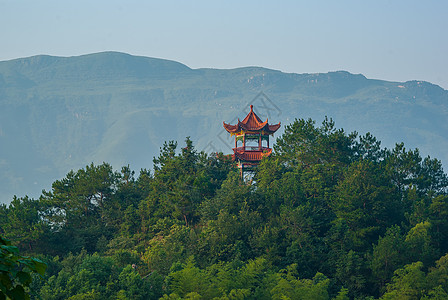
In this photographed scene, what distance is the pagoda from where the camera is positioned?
3422 centimetres

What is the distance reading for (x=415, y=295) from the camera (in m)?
22.6

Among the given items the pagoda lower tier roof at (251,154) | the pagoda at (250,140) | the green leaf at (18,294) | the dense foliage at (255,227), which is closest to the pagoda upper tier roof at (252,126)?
the pagoda at (250,140)

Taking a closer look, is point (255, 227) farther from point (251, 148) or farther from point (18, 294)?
point (18, 294)

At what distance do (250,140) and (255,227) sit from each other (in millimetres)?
9939

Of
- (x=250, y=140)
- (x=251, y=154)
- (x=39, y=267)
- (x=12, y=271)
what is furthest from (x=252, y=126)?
(x=12, y=271)

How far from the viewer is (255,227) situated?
87.9 feet

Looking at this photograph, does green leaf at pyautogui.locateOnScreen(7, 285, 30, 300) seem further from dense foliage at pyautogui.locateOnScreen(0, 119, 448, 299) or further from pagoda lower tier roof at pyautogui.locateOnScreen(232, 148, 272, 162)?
pagoda lower tier roof at pyautogui.locateOnScreen(232, 148, 272, 162)

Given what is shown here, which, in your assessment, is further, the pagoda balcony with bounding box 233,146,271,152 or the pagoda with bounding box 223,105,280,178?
the pagoda balcony with bounding box 233,146,271,152

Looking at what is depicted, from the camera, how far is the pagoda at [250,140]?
34.2 m

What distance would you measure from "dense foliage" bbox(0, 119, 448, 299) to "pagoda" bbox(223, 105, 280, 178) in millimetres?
1099

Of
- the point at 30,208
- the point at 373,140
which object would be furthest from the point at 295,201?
the point at 30,208

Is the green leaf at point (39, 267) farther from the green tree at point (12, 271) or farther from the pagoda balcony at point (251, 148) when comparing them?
the pagoda balcony at point (251, 148)

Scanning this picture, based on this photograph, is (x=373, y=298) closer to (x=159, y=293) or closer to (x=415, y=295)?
(x=415, y=295)

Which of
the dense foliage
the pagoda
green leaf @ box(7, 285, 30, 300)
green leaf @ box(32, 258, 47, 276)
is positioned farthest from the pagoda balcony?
green leaf @ box(7, 285, 30, 300)
